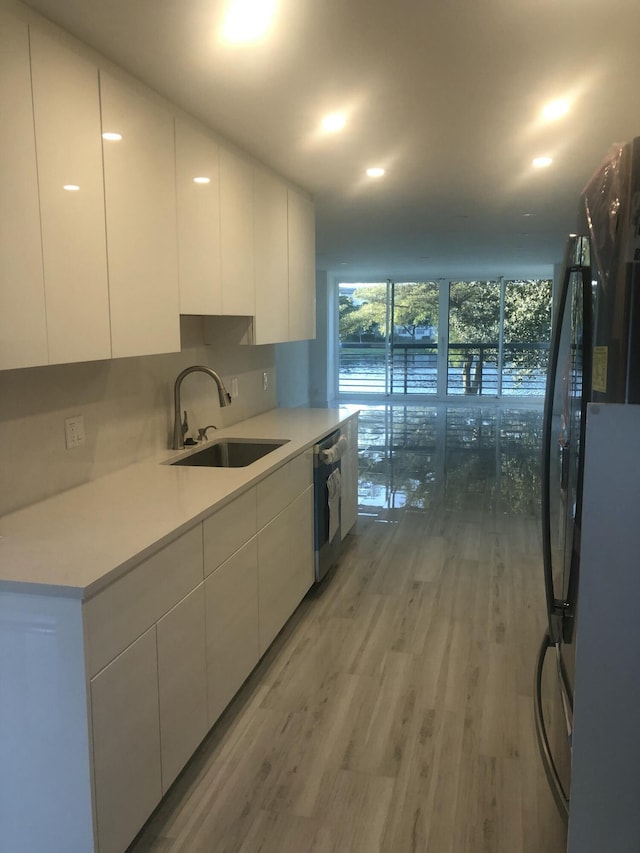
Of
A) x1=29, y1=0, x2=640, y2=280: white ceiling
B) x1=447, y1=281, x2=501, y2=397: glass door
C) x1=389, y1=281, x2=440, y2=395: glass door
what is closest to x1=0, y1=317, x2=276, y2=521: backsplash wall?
x1=29, y1=0, x2=640, y2=280: white ceiling

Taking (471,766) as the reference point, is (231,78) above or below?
above

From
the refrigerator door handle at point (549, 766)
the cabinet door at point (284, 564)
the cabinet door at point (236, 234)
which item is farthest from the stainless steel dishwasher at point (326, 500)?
the refrigerator door handle at point (549, 766)

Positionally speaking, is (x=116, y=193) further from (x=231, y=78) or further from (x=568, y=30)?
(x=568, y=30)

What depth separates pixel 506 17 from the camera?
1970 millimetres

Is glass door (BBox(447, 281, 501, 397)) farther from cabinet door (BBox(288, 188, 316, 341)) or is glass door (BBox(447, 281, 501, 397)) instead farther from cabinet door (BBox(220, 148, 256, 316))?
cabinet door (BBox(220, 148, 256, 316))

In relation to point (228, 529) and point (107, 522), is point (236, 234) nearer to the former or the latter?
point (228, 529)

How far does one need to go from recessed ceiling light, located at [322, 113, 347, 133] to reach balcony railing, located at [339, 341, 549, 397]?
1011 centimetres

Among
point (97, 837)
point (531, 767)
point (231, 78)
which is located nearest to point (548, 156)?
point (231, 78)

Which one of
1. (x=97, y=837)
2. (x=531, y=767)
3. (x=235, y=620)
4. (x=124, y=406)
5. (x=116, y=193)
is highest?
(x=116, y=193)

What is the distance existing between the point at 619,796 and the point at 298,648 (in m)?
1.90

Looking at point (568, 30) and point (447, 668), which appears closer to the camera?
point (568, 30)

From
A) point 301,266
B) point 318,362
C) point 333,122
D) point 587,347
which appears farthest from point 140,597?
point 318,362

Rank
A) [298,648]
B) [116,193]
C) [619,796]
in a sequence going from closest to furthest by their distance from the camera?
1. [619,796]
2. [116,193]
3. [298,648]

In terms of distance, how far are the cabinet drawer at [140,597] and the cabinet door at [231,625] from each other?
0.19 meters
